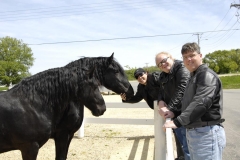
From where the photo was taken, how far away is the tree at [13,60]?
4372 cm

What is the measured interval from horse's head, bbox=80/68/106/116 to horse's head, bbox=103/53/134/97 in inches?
8.4

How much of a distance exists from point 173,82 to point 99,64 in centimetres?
97

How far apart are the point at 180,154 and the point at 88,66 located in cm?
188

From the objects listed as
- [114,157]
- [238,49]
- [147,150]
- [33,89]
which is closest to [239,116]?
[147,150]

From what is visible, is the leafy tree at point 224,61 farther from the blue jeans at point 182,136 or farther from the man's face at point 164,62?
the man's face at point 164,62

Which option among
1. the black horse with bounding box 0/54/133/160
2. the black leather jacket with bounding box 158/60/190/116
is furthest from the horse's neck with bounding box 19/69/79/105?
the black leather jacket with bounding box 158/60/190/116

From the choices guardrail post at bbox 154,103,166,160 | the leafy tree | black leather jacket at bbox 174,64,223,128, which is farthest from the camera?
the leafy tree

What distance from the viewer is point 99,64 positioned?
9.27 ft

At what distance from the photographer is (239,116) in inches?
327

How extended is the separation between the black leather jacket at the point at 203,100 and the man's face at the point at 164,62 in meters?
1.02

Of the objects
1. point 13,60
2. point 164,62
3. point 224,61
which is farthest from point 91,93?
point 224,61

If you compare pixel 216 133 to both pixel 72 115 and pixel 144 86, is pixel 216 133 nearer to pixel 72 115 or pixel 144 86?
pixel 72 115

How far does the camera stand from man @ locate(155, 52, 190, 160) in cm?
271

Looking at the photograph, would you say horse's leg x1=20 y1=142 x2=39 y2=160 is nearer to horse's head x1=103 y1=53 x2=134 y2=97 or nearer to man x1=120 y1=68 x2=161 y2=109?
horse's head x1=103 y1=53 x2=134 y2=97
